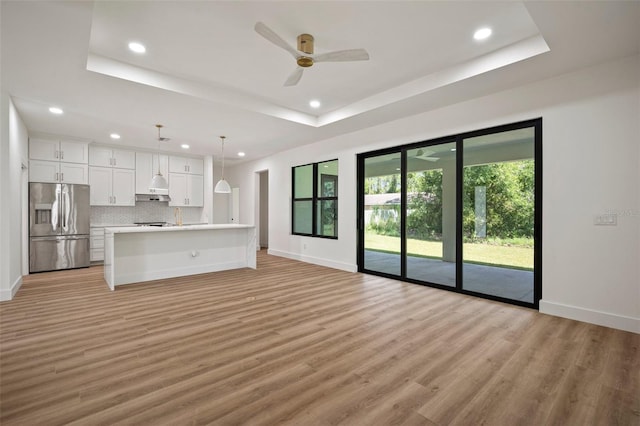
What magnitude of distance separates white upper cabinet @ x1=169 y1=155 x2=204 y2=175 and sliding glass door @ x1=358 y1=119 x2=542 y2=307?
510cm

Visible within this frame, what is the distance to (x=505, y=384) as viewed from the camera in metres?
2.08

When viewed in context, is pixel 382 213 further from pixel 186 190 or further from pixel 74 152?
pixel 74 152

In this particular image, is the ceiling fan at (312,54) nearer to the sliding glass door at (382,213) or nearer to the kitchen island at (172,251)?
the sliding glass door at (382,213)

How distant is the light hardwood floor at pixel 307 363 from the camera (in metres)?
1.78

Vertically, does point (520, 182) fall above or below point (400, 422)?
above

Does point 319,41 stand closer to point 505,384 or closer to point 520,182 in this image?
point 520,182

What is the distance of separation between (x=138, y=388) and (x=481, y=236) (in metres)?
4.13

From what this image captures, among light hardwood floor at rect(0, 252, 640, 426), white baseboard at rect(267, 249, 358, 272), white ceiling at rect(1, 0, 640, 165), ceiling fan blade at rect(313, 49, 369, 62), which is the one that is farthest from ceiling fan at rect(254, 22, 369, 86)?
white baseboard at rect(267, 249, 358, 272)

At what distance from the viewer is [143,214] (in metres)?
7.80

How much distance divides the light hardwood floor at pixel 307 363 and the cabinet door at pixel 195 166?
15.9 feet

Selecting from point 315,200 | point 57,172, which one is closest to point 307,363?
point 315,200

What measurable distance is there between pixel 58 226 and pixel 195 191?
3.04 m

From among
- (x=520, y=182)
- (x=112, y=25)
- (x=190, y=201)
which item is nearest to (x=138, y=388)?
(x=112, y=25)

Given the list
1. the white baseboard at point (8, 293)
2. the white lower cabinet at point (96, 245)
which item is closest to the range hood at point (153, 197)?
the white lower cabinet at point (96, 245)
